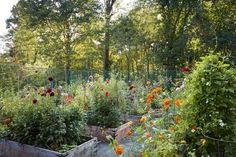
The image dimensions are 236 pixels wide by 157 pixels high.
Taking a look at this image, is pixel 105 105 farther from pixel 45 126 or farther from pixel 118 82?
pixel 45 126

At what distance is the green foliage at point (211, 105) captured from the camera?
190 cm

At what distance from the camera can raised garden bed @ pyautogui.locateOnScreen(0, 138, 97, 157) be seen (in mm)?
2996

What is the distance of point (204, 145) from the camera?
6.14 feet

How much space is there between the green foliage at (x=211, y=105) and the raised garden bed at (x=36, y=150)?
1.65 meters

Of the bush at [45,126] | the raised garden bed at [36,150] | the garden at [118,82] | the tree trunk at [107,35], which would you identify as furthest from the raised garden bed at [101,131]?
the tree trunk at [107,35]

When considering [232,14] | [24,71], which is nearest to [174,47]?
[232,14]

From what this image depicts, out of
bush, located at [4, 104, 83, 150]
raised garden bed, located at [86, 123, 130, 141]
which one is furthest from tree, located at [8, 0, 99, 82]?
bush, located at [4, 104, 83, 150]

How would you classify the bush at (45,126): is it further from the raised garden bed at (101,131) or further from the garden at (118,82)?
the raised garden bed at (101,131)

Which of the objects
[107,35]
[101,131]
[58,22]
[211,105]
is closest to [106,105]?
[101,131]

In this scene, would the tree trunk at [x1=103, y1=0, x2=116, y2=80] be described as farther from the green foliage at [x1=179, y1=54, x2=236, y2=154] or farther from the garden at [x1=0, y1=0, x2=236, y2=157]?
the green foliage at [x1=179, y1=54, x2=236, y2=154]

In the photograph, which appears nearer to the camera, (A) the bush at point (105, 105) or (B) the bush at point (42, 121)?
(B) the bush at point (42, 121)

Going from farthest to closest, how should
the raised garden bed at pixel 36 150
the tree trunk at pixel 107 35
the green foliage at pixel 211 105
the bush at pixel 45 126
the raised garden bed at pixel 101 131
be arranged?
the tree trunk at pixel 107 35
the raised garden bed at pixel 101 131
the bush at pixel 45 126
the raised garden bed at pixel 36 150
the green foliage at pixel 211 105

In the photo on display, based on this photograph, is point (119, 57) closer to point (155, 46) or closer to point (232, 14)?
point (155, 46)

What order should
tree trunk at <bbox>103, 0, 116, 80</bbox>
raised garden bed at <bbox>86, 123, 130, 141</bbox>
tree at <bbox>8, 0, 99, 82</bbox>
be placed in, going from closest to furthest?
raised garden bed at <bbox>86, 123, 130, 141</bbox>, tree at <bbox>8, 0, 99, 82</bbox>, tree trunk at <bbox>103, 0, 116, 80</bbox>
